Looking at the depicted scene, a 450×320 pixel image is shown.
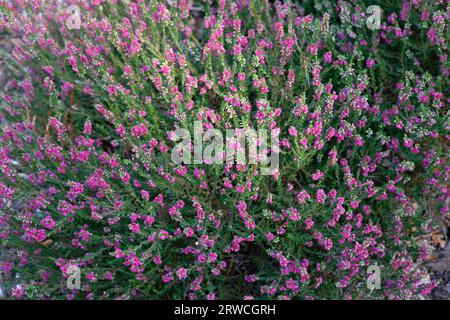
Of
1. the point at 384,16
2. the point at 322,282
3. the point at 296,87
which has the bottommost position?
the point at 322,282

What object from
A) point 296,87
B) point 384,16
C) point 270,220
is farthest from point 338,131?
point 384,16

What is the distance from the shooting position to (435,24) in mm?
2428

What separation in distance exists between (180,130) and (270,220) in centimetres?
63

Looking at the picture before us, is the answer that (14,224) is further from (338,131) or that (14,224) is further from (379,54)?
(379,54)

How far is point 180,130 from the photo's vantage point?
2361 mm

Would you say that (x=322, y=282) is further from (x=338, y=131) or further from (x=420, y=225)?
(x=338, y=131)

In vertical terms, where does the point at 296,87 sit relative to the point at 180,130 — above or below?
above

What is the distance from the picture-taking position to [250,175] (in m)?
2.19

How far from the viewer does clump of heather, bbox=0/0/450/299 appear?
2.26 metres

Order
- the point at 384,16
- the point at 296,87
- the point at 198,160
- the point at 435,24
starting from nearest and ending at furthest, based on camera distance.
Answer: the point at 198,160, the point at 435,24, the point at 296,87, the point at 384,16

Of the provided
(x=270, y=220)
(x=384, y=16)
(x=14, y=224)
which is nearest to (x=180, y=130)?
(x=270, y=220)

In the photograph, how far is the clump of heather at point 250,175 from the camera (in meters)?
2.26

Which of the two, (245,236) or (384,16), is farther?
(384,16)

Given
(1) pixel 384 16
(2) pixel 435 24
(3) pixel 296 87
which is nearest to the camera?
(2) pixel 435 24
